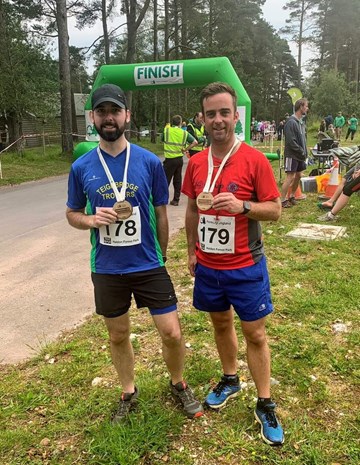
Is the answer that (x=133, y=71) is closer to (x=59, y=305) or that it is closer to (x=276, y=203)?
(x=59, y=305)

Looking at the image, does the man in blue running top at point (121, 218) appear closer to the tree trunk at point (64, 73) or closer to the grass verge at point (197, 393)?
the grass verge at point (197, 393)

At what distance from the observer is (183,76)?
8.62 meters

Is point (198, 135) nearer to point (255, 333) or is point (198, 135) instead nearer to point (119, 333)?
point (119, 333)

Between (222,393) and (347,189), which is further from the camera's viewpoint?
(347,189)

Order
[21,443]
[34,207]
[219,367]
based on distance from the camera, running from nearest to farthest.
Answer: [21,443], [219,367], [34,207]

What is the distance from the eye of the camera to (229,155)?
2.31 metres

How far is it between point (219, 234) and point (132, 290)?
0.64 metres

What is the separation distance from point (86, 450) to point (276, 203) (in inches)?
72.3

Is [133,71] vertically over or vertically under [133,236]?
over

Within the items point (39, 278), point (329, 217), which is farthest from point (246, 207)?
point (329, 217)

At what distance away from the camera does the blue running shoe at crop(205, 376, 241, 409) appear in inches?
108

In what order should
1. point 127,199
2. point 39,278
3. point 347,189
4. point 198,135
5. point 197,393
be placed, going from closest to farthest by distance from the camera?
point 127,199 → point 197,393 → point 39,278 → point 347,189 → point 198,135

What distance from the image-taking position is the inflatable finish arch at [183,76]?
8.37 metres

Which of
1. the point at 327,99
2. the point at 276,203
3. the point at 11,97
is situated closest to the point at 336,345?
the point at 276,203
